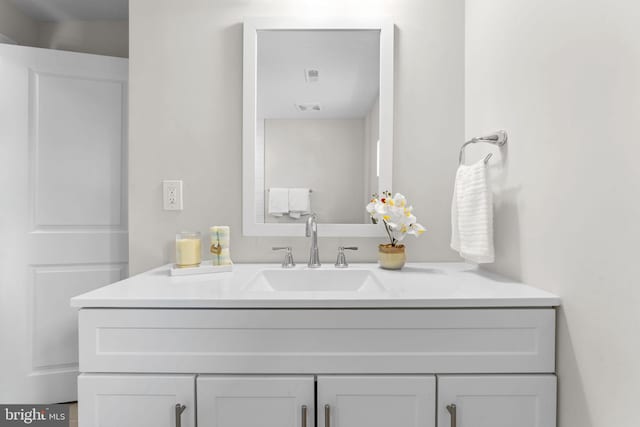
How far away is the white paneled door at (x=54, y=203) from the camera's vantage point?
1.70 meters

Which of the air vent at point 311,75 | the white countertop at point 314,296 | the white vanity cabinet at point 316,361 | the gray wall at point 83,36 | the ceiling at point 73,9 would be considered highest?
the ceiling at point 73,9

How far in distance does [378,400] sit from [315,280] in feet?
1.74

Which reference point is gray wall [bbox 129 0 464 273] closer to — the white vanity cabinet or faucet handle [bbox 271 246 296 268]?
faucet handle [bbox 271 246 296 268]

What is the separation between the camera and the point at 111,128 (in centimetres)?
184

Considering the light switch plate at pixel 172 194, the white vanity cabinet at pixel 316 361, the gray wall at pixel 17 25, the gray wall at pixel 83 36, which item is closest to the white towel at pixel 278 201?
the light switch plate at pixel 172 194

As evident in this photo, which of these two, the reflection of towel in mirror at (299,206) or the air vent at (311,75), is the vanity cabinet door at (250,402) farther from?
the air vent at (311,75)

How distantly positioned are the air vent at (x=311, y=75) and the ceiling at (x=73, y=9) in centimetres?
133

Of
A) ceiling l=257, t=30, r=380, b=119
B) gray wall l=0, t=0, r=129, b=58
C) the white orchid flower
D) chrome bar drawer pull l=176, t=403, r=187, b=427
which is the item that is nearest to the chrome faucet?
the white orchid flower

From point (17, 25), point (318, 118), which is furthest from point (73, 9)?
point (318, 118)

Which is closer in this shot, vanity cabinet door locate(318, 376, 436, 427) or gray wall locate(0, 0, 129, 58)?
vanity cabinet door locate(318, 376, 436, 427)

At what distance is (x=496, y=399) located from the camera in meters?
0.92

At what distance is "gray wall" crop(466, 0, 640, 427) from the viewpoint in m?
0.73

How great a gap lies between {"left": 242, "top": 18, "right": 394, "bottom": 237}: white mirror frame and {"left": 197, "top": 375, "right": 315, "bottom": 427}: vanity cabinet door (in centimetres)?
67

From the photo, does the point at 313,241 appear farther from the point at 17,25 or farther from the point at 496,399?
the point at 17,25
